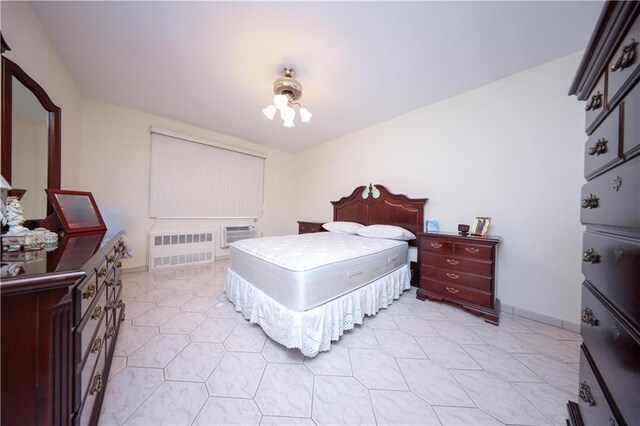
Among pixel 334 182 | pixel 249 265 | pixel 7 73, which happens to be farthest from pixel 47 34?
pixel 334 182

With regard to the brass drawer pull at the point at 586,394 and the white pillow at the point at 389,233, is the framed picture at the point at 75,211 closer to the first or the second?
the white pillow at the point at 389,233

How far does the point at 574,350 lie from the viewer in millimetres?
1494

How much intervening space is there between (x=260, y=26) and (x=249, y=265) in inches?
76.0

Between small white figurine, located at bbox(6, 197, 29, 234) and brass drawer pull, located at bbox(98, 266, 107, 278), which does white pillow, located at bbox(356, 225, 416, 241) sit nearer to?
brass drawer pull, located at bbox(98, 266, 107, 278)

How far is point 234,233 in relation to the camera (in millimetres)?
3869

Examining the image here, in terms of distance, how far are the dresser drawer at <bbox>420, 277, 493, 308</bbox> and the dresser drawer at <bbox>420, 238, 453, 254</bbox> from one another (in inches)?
13.3

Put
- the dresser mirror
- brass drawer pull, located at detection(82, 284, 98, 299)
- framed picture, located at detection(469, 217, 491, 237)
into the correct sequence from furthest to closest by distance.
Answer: framed picture, located at detection(469, 217, 491, 237), the dresser mirror, brass drawer pull, located at detection(82, 284, 98, 299)

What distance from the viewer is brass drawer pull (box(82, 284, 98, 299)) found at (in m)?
0.73

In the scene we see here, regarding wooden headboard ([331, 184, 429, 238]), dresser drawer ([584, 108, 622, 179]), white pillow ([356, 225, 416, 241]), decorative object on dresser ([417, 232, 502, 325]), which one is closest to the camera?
dresser drawer ([584, 108, 622, 179])

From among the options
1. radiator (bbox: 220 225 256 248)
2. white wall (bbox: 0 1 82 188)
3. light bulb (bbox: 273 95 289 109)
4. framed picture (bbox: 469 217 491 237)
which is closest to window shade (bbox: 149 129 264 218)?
radiator (bbox: 220 225 256 248)

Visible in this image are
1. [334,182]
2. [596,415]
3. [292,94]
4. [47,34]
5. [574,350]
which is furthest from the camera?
[334,182]

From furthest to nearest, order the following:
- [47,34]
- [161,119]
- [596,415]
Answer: [161,119], [47,34], [596,415]

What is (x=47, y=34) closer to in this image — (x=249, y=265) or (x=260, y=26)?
(x=260, y=26)

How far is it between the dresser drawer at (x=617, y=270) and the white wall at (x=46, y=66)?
9.86 ft
